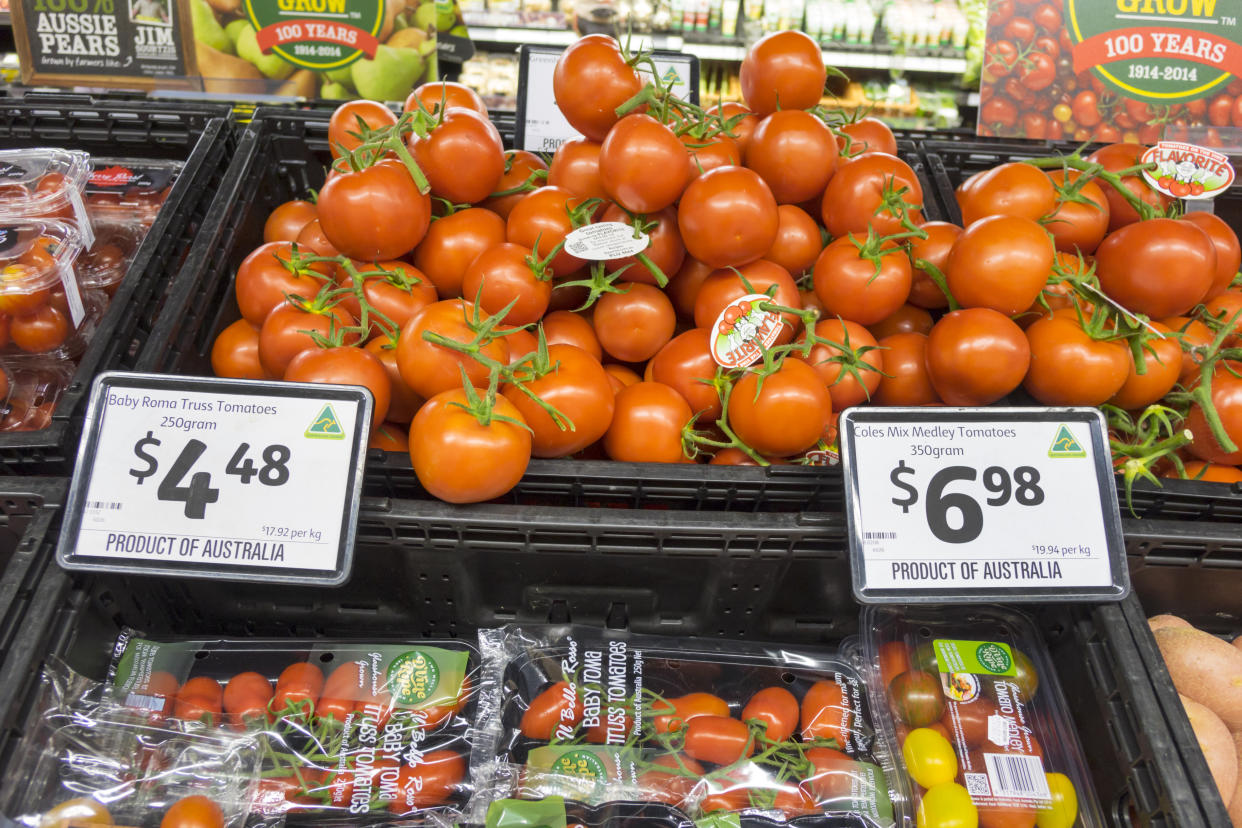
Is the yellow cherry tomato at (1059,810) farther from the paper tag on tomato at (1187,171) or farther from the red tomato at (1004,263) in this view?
the paper tag on tomato at (1187,171)

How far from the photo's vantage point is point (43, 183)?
149 cm

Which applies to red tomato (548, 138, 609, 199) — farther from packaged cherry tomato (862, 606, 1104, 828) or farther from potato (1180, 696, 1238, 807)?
potato (1180, 696, 1238, 807)

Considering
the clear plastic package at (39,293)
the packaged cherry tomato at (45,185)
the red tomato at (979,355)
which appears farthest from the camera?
the packaged cherry tomato at (45,185)

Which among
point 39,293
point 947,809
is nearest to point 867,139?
point 947,809

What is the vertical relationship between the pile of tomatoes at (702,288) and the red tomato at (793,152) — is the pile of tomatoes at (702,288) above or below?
below

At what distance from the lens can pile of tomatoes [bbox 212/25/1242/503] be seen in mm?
1077

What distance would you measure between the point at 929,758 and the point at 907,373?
1.74 feet

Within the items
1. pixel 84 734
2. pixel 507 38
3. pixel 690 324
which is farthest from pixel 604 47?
pixel 507 38

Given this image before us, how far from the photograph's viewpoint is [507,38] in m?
3.59

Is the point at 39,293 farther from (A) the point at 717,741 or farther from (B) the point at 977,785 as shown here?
(B) the point at 977,785

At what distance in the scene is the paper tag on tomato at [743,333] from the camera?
113cm

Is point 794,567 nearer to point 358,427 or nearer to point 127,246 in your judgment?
point 358,427

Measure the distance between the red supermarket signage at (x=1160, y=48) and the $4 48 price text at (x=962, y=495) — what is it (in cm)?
122

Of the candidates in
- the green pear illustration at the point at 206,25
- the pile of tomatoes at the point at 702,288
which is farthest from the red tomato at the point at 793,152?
the green pear illustration at the point at 206,25
